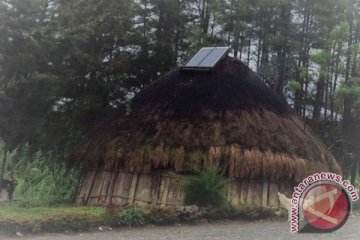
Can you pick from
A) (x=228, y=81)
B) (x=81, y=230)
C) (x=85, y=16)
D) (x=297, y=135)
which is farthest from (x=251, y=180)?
(x=85, y=16)

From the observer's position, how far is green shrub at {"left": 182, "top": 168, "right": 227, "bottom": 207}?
14.9 metres

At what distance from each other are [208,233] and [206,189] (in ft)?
10.6

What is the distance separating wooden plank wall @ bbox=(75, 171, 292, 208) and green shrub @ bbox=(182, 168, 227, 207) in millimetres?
882

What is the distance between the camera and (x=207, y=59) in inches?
783

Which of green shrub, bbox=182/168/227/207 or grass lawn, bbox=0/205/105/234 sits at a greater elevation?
green shrub, bbox=182/168/227/207

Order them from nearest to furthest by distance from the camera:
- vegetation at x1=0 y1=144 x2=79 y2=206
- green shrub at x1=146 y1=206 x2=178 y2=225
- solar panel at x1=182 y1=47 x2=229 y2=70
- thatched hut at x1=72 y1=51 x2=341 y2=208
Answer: green shrub at x1=146 y1=206 x2=178 y2=225, thatched hut at x1=72 y1=51 x2=341 y2=208, vegetation at x1=0 y1=144 x2=79 y2=206, solar panel at x1=182 y1=47 x2=229 y2=70

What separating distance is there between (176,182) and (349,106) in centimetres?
854

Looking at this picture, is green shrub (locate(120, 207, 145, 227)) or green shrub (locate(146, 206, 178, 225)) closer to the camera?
green shrub (locate(120, 207, 145, 227))

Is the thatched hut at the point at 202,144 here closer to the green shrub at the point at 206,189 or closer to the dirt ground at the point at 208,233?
the green shrub at the point at 206,189

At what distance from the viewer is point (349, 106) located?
21719mm

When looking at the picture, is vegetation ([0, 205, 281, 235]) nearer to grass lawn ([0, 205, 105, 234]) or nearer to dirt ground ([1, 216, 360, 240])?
grass lawn ([0, 205, 105, 234])

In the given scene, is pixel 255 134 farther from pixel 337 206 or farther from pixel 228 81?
pixel 337 206

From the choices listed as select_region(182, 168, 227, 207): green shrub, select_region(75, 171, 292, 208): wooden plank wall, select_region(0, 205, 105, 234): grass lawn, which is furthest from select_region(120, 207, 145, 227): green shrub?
select_region(75, 171, 292, 208): wooden plank wall

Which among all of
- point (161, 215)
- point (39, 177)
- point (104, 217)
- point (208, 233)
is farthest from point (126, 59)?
point (208, 233)
